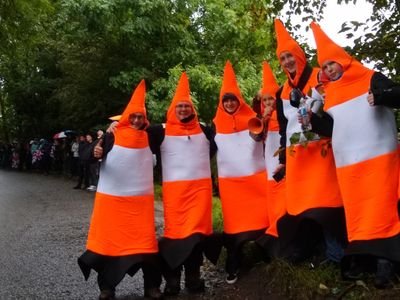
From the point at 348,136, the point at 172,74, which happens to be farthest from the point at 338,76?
the point at 172,74

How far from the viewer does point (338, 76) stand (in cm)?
419

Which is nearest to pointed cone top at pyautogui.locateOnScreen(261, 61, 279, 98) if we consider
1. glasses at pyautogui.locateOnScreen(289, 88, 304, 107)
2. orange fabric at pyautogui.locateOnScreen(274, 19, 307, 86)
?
orange fabric at pyautogui.locateOnScreen(274, 19, 307, 86)

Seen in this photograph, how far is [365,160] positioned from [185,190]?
184cm

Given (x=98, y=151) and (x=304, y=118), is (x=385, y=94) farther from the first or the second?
(x=98, y=151)

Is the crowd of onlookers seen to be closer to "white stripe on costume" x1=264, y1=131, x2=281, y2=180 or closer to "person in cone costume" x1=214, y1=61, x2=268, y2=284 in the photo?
"person in cone costume" x1=214, y1=61, x2=268, y2=284

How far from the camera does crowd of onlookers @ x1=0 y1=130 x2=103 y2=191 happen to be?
16453 mm

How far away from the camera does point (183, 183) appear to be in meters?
5.19

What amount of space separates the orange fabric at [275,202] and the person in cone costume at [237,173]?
0.13m

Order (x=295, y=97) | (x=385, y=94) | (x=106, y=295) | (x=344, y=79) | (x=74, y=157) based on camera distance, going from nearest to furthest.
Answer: (x=385, y=94)
(x=344, y=79)
(x=295, y=97)
(x=106, y=295)
(x=74, y=157)

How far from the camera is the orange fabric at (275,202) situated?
491 centimetres

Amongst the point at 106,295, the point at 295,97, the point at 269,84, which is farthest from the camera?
the point at 269,84

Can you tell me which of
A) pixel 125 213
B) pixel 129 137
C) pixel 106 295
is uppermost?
pixel 129 137

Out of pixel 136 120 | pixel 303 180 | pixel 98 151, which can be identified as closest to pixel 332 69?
pixel 303 180

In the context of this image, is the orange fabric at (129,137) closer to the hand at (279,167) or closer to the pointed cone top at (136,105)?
the pointed cone top at (136,105)
